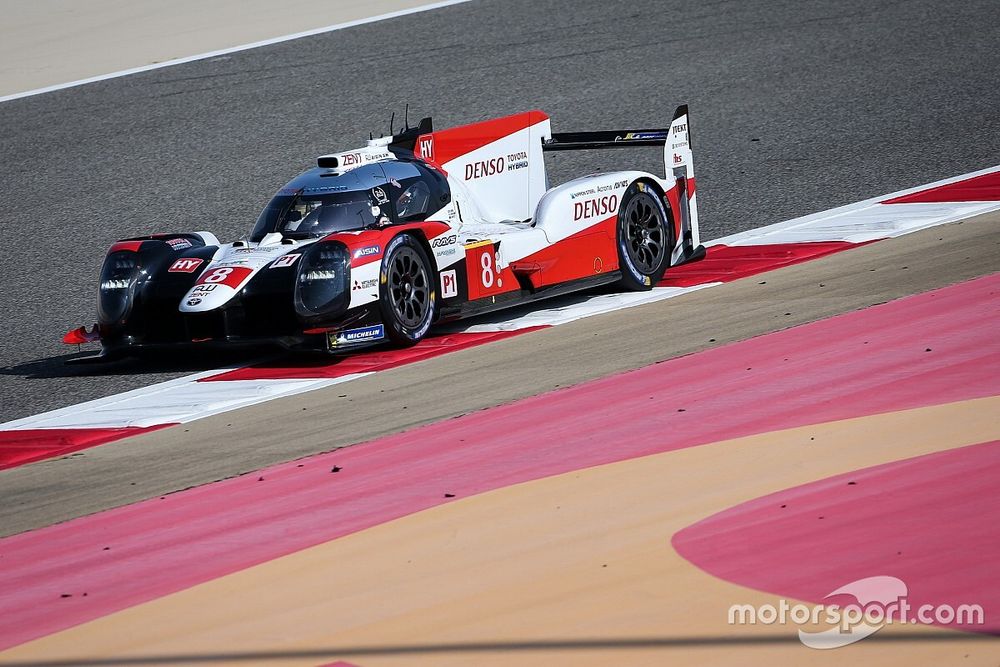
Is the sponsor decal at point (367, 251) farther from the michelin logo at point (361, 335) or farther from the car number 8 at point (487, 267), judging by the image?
the car number 8 at point (487, 267)

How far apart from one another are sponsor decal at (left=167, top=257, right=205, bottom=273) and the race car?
0.01 metres

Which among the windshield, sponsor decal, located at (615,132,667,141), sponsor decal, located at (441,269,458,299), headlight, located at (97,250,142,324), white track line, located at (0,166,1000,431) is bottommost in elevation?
white track line, located at (0,166,1000,431)

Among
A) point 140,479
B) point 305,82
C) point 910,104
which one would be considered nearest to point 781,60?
point 910,104

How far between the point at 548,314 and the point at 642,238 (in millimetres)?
1011

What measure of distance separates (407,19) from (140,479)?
1630 cm

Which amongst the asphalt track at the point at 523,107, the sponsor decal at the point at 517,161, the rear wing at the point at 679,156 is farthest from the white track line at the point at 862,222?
the sponsor decal at the point at 517,161

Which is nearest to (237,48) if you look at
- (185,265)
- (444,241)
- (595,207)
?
(595,207)

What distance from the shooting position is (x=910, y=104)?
15.4 metres

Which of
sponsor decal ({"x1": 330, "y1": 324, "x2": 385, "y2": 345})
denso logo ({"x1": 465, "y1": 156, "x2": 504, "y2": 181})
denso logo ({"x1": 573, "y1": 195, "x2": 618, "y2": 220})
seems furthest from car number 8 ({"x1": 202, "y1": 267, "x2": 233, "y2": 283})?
denso logo ({"x1": 573, "y1": 195, "x2": 618, "y2": 220})

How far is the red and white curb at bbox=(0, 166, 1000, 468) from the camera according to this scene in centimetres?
691

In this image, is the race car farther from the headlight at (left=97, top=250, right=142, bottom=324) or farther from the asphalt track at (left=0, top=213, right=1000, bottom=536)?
the asphalt track at (left=0, top=213, right=1000, bottom=536)

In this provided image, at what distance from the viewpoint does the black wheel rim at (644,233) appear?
9.27m

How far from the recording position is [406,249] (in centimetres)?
789

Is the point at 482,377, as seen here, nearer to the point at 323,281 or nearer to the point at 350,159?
the point at 323,281
